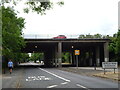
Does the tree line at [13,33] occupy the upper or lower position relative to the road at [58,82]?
upper

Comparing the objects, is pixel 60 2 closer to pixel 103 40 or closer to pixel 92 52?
pixel 103 40

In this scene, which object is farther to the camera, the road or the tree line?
the road

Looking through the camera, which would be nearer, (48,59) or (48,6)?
(48,6)

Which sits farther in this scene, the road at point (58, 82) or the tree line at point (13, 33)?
the road at point (58, 82)

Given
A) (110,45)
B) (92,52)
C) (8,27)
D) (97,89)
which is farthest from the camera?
(92,52)

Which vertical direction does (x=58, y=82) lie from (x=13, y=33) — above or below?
below

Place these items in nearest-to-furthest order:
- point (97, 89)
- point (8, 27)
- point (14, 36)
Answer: point (97, 89)
point (8, 27)
point (14, 36)

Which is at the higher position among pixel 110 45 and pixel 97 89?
pixel 110 45

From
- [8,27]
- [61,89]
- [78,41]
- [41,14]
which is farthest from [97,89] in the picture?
[78,41]

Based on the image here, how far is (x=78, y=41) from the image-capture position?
5900 cm

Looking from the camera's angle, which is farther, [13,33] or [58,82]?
[13,33]

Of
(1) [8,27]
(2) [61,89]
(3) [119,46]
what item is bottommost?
(2) [61,89]

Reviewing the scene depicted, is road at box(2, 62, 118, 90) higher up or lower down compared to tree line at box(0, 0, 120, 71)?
lower down

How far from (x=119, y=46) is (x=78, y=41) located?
18.4 m
